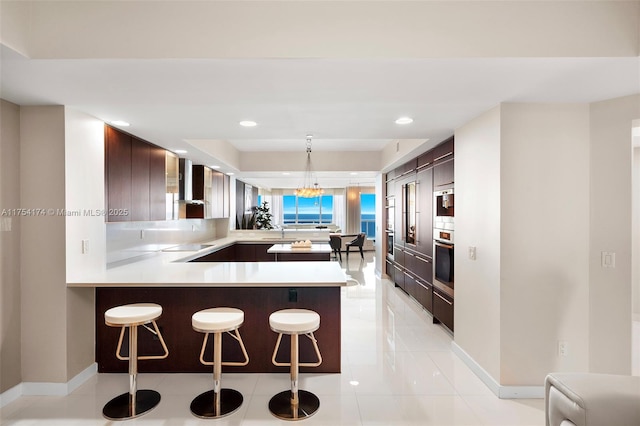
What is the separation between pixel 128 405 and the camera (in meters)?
2.40

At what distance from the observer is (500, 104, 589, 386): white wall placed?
2.53 metres

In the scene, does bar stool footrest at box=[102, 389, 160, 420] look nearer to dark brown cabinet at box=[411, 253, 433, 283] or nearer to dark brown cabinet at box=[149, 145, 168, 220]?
dark brown cabinet at box=[149, 145, 168, 220]

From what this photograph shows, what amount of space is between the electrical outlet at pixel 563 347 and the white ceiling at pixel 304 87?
1875mm

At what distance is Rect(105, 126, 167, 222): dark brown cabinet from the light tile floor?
1.56m

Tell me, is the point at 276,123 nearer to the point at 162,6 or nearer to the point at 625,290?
the point at 162,6

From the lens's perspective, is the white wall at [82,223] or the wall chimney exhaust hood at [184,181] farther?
the wall chimney exhaust hood at [184,181]

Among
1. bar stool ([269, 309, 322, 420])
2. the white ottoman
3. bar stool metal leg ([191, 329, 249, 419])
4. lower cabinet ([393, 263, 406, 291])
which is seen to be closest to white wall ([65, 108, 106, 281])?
bar stool metal leg ([191, 329, 249, 419])

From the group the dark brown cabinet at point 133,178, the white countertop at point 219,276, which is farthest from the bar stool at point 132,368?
the dark brown cabinet at point 133,178

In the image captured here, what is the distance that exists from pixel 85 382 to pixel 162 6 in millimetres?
3001

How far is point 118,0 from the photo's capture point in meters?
1.79

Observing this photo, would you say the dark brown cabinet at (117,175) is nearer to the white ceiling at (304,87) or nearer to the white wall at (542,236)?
the white ceiling at (304,87)

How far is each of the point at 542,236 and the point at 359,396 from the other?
1.91 metres

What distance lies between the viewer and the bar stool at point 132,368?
2316 millimetres

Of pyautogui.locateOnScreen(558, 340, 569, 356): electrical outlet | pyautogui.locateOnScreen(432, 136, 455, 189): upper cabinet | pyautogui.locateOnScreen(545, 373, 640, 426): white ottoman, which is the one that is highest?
pyautogui.locateOnScreen(432, 136, 455, 189): upper cabinet
